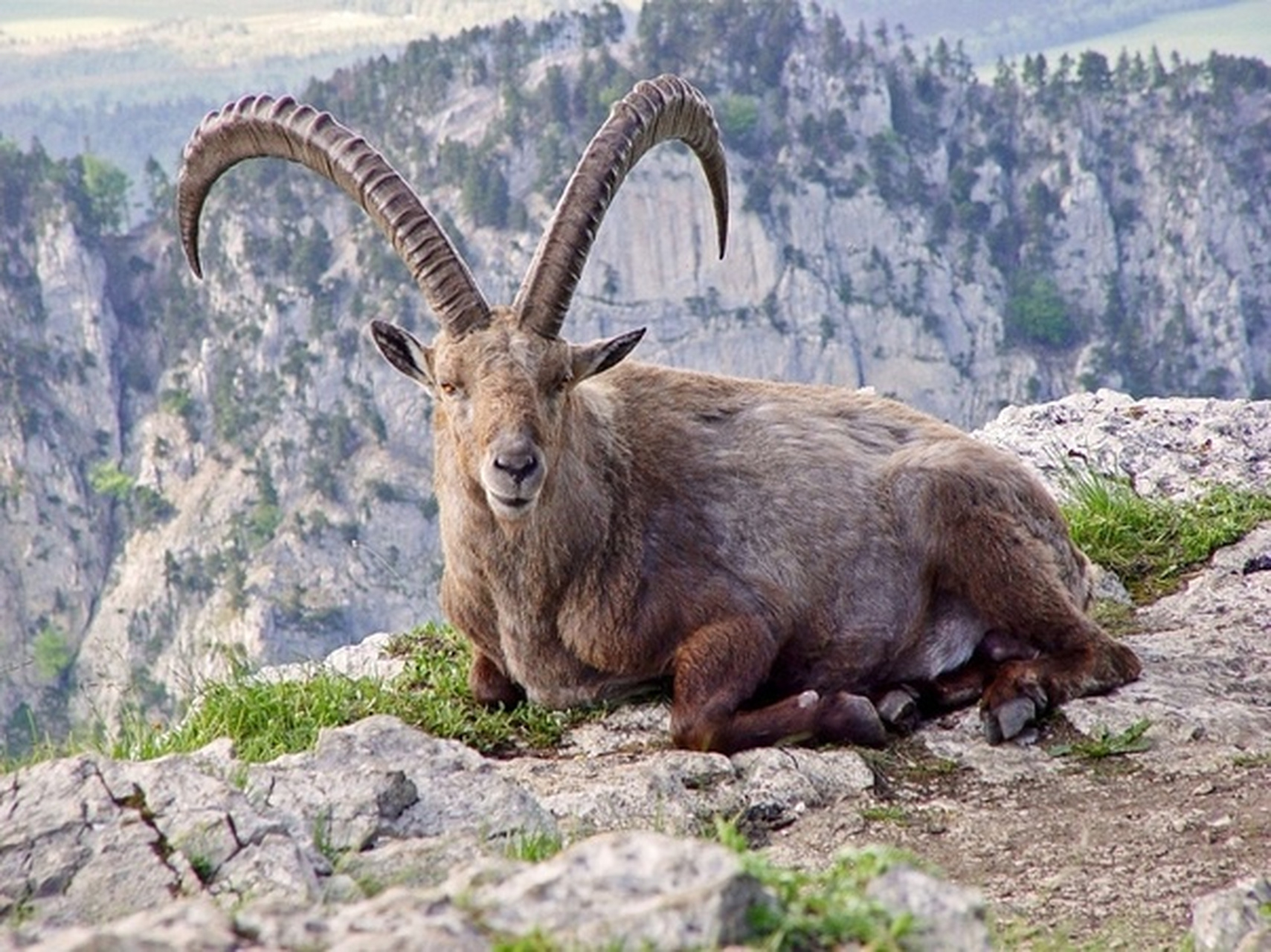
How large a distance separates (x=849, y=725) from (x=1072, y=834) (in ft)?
4.84

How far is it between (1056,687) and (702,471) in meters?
2.29

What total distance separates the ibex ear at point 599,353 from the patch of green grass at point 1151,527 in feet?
14.2

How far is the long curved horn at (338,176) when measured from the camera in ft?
29.3

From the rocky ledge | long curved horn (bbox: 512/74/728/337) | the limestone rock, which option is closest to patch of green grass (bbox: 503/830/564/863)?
the rocky ledge

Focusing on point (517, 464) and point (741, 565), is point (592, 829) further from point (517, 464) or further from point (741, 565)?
point (741, 565)

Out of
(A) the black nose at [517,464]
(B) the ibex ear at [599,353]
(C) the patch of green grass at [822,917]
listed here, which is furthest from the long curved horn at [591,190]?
(C) the patch of green grass at [822,917]

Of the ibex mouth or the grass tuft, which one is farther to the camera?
the grass tuft

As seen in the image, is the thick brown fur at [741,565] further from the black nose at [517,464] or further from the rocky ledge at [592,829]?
the black nose at [517,464]

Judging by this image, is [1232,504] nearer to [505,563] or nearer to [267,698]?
[505,563]

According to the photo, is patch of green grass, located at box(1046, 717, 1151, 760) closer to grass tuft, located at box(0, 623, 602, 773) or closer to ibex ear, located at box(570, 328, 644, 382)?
grass tuft, located at box(0, 623, 602, 773)

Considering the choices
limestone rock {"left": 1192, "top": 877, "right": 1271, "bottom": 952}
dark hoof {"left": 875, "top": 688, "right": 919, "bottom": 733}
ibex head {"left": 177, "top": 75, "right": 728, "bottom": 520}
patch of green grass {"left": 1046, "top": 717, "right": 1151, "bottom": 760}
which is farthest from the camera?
dark hoof {"left": 875, "top": 688, "right": 919, "bottom": 733}

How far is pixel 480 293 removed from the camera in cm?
902

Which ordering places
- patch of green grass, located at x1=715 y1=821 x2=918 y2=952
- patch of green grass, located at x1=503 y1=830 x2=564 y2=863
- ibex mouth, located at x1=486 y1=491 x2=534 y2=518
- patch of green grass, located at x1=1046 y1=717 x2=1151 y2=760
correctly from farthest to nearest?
patch of green grass, located at x1=1046 y1=717 x2=1151 y2=760 → ibex mouth, located at x1=486 y1=491 x2=534 y2=518 → patch of green grass, located at x1=503 y1=830 x2=564 y2=863 → patch of green grass, located at x1=715 y1=821 x2=918 y2=952

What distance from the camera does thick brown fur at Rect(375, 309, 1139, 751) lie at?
8906mm
